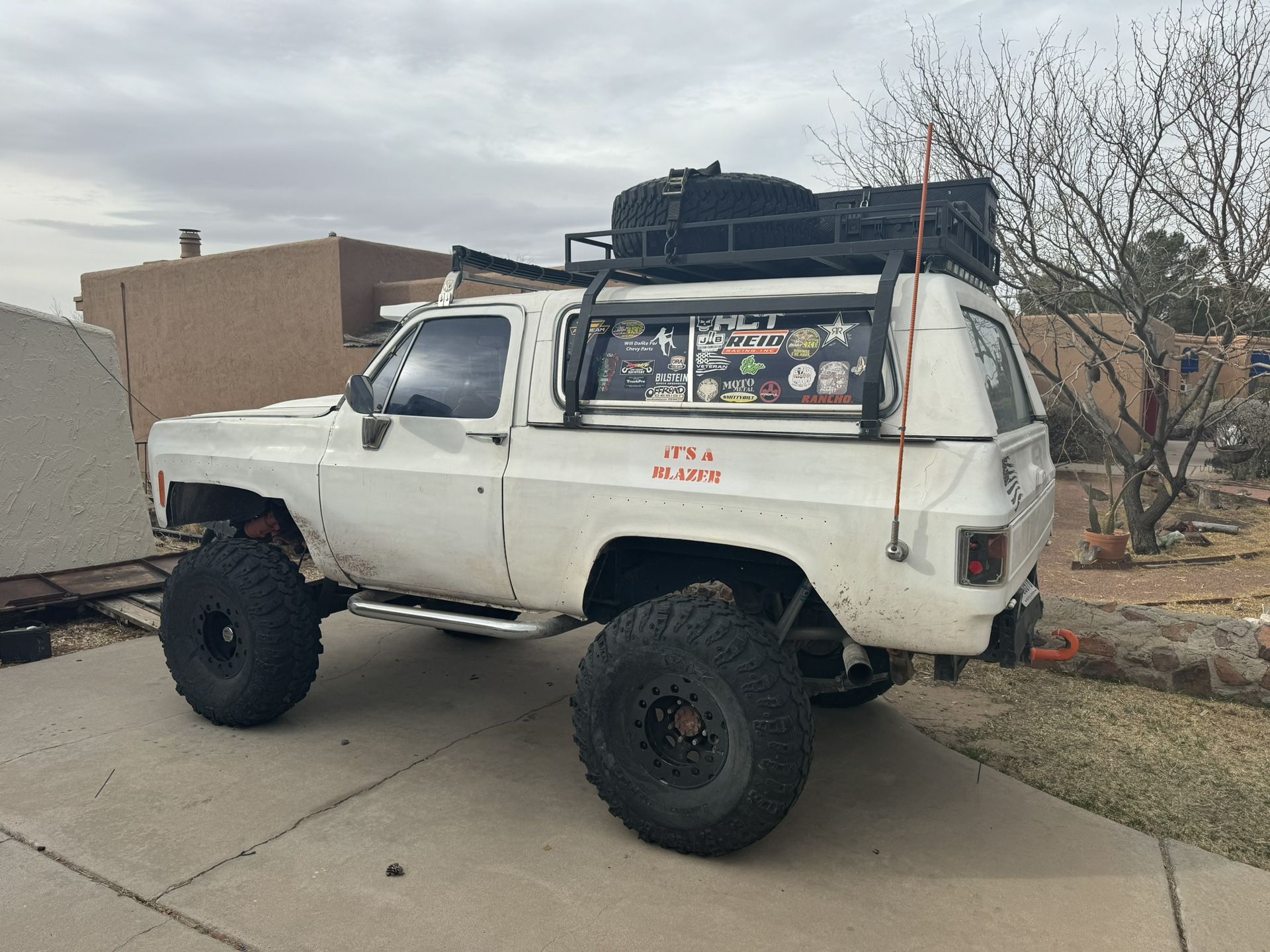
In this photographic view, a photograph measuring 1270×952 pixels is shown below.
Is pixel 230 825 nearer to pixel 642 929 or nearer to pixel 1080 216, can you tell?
pixel 642 929

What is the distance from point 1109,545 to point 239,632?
8.19 m

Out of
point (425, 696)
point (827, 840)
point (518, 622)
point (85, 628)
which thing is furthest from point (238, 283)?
point (827, 840)

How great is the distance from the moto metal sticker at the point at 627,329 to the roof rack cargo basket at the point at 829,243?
30cm

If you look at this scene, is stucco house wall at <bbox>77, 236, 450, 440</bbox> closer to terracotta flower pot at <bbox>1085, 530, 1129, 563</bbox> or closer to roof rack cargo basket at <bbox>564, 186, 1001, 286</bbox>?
terracotta flower pot at <bbox>1085, 530, 1129, 563</bbox>

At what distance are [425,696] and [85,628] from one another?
9.42ft

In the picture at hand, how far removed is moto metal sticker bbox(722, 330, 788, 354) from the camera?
3.54 metres

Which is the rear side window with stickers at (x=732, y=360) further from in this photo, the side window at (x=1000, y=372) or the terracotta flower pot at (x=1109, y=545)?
the terracotta flower pot at (x=1109, y=545)

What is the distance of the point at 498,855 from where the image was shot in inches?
137

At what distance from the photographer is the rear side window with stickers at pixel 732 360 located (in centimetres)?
342

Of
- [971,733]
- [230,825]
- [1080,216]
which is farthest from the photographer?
[1080,216]

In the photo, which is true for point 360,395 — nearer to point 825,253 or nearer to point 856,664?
point 825,253

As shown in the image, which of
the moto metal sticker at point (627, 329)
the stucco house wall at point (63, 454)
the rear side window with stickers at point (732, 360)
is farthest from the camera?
the stucco house wall at point (63, 454)

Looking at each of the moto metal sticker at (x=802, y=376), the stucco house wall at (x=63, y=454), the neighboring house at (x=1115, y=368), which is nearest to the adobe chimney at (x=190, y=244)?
the stucco house wall at (x=63, y=454)

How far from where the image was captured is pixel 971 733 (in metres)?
4.79
